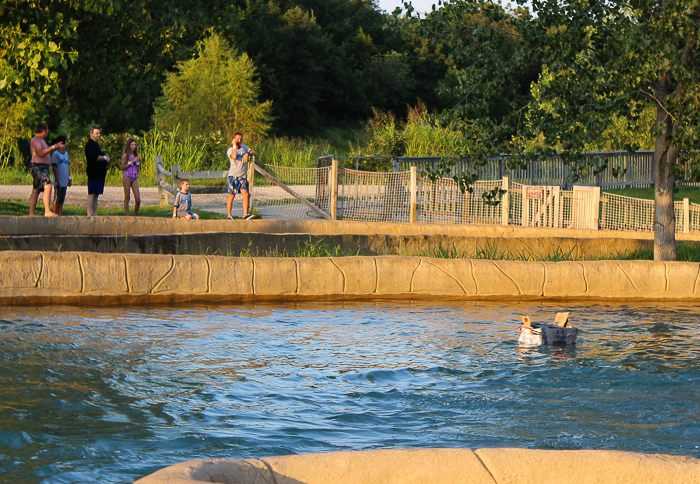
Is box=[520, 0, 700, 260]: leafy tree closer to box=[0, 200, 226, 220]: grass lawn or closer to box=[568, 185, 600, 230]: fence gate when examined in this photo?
box=[568, 185, 600, 230]: fence gate

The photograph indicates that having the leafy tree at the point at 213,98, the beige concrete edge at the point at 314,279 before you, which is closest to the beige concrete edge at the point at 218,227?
the beige concrete edge at the point at 314,279

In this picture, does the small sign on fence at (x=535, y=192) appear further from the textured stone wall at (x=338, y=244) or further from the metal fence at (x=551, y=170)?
the textured stone wall at (x=338, y=244)

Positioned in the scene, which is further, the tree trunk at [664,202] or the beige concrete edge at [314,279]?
the tree trunk at [664,202]

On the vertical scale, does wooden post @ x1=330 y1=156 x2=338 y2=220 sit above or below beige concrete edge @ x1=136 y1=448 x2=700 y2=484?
above

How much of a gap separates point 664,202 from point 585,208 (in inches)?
249

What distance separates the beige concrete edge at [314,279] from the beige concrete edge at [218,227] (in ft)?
9.78

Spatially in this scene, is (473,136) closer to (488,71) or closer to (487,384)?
(488,71)

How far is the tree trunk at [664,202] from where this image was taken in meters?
11.6

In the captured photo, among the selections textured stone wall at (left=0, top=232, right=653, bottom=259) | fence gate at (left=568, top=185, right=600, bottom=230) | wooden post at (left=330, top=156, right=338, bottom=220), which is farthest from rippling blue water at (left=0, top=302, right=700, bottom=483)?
wooden post at (left=330, top=156, right=338, bottom=220)

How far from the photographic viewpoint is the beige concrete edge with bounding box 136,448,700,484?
3.28 m

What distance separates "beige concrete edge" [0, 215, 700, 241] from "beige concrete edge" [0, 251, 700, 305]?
9.78 ft

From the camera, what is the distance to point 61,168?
1532 centimetres

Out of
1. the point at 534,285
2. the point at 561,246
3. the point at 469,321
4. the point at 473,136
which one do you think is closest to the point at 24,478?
the point at 469,321

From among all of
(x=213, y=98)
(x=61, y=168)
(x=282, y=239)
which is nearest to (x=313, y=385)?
(x=282, y=239)
